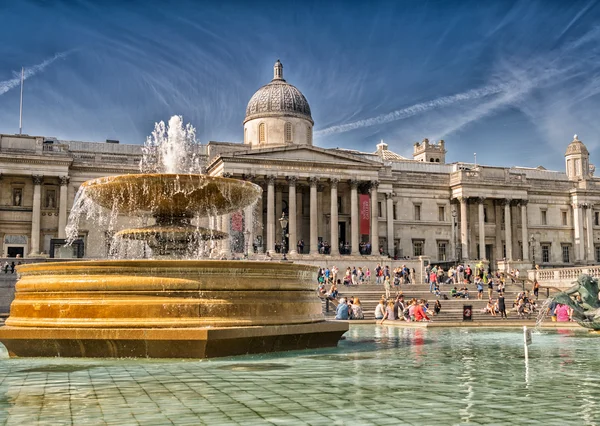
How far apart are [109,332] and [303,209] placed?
41.5 meters

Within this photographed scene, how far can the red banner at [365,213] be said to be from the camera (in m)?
49.5

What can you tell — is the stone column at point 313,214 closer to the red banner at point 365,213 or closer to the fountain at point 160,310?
the red banner at point 365,213

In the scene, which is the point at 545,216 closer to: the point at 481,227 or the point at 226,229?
the point at 481,227

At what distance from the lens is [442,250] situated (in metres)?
57.3

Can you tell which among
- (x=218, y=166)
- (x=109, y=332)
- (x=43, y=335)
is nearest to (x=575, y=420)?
(x=109, y=332)

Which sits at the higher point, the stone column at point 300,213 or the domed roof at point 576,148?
the domed roof at point 576,148

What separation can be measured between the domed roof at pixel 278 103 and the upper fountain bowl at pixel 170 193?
120ft

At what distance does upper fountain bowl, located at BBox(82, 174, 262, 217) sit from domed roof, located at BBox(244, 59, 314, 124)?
3666 centimetres

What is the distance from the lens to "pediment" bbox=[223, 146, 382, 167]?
46.5 m

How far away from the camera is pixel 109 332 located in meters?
10.3

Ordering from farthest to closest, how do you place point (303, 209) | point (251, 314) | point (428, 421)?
point (303, 209) → point (251, 314) → point (428, 421)

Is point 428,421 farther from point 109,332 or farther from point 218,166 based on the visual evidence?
point 218,166

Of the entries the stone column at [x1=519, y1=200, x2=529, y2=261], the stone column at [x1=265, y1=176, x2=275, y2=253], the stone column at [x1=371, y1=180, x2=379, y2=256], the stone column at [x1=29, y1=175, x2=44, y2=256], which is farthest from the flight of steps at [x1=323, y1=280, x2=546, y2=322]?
the stone column at [x1=29, y1=175, x2=44, y2=256]

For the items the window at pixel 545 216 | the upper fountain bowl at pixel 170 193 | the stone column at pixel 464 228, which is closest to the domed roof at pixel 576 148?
the window at pixel 545 216
